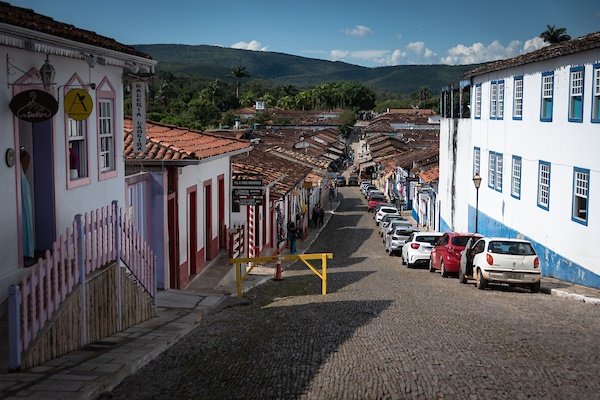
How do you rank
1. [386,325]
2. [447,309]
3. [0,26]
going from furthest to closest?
[447,309] < [386,325] < [0,26]

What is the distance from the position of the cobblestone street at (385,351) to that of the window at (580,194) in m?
3.71

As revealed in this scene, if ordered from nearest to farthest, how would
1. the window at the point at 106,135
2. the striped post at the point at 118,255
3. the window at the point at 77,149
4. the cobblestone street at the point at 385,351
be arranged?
the cobblestone street at the point at 385,351 < the striped post at the point at 118,255 < the window at the point at 77,149 < the window at the point at 106,135

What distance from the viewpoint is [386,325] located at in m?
12.3

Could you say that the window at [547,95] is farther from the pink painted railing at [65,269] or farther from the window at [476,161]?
the pink painted railing at [65,269]

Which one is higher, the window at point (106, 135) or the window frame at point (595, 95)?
the window frame at point (595, 95)

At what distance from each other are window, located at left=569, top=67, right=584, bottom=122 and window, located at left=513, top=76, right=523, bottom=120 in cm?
492

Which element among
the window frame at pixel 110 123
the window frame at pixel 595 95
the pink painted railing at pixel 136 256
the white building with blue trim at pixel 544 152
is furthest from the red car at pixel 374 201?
the pink painted railing at pixel 136 256

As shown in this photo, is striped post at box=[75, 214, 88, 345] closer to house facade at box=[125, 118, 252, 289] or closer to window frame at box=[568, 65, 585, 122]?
house facade at box=[125, 118, 252, 289]

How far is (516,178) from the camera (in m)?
26.7

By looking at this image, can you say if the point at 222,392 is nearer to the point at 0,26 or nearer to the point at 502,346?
the point at 502,346

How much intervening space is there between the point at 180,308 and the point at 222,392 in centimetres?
673

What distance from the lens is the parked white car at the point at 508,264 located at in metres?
18.5

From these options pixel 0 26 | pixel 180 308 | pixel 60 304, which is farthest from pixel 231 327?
pixel 0 26

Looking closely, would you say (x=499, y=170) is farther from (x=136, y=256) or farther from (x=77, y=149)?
(x=77, y=149)
